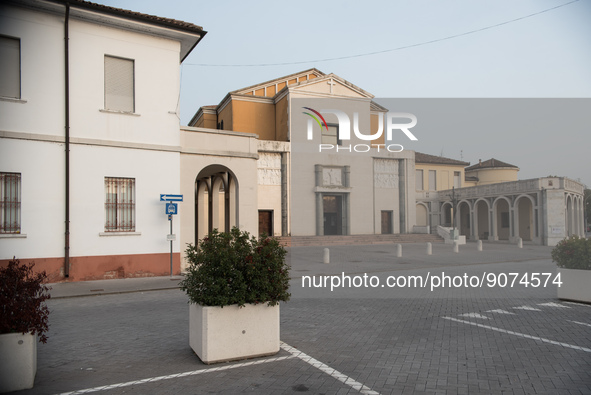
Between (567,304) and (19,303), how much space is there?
33.4 feet

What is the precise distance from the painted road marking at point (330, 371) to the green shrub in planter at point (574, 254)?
7.03 metres

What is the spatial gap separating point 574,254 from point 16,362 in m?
10.3

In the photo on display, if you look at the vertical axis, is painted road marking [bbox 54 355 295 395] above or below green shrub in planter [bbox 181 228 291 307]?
below

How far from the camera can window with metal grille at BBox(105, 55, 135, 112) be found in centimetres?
1455

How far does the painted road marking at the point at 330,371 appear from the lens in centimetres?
465

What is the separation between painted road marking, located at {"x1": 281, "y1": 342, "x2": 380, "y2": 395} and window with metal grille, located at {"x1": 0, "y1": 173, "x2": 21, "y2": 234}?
33.4 ft

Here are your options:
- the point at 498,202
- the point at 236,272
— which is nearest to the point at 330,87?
the point at 498,202

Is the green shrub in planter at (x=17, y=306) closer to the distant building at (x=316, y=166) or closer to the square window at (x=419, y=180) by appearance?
the distant building at (x=316, y=166)

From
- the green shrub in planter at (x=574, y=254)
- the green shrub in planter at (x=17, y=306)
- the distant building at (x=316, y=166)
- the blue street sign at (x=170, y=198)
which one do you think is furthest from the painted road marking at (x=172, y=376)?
the distant building at (x=316, y=166)

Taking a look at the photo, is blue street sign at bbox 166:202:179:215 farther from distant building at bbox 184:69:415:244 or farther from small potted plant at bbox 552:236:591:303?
distant building at bbox 184:69:415:244

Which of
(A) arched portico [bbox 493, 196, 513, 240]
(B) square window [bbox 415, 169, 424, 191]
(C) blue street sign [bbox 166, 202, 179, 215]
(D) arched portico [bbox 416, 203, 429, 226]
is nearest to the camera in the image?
(C) blue street sign [bbox 166, 202, 179, 215]

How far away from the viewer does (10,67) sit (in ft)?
42.4

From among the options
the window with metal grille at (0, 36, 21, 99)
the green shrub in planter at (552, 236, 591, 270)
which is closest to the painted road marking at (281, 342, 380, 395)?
the green shrub in planter at (552, 236, 591, 270)

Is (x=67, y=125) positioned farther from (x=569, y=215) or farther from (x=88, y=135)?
(x=569, y=215)
